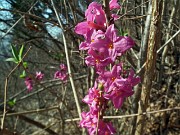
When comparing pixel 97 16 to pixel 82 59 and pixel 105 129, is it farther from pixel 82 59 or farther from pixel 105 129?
pixel 82 59

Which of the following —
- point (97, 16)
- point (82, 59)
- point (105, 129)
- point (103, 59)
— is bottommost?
point (105, 129)

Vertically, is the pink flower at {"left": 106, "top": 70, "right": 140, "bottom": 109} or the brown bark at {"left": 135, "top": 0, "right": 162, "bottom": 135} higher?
the brown bark at {"left": 135, "top": 0, "right": 162, "bottom": 135}

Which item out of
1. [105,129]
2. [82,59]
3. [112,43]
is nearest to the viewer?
[112,43]

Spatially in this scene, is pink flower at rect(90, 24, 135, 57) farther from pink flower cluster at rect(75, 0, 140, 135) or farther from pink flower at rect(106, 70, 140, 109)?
pink flower at rect(106, 70, 140, 109)

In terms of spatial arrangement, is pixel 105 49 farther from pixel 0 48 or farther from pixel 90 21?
pixel 0 48

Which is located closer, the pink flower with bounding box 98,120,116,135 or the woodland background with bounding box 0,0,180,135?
the pink flower with bounding box 98,120,116,135

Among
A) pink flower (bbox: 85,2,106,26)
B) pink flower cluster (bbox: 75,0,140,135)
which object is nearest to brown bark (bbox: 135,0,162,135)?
pink flower cluster (bbox: 75,0,140,135)

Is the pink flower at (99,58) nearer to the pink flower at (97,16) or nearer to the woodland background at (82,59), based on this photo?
the pink flower at (97,16)

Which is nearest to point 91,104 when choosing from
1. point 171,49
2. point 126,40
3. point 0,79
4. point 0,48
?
point 126,40

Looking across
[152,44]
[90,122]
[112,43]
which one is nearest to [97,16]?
[112,43]
